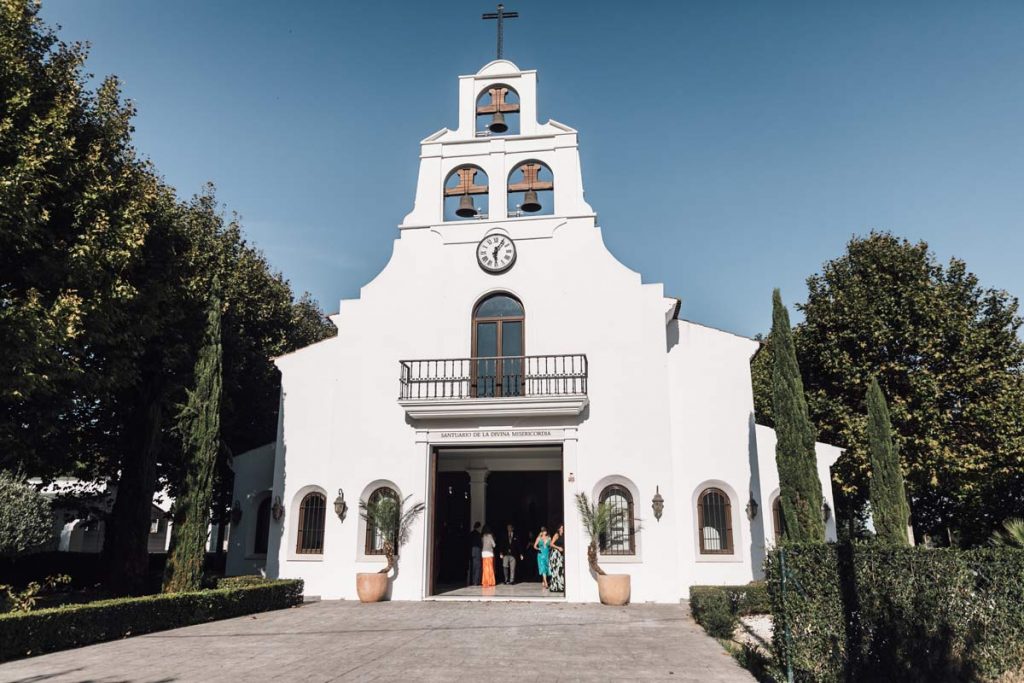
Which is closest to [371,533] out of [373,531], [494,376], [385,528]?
[373,531]

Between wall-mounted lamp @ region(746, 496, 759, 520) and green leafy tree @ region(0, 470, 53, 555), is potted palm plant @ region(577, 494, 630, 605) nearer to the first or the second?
wall-mounted lamp @ region(746, 496, 759, 520)

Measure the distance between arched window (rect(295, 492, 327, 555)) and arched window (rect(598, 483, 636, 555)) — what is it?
24.4 feet

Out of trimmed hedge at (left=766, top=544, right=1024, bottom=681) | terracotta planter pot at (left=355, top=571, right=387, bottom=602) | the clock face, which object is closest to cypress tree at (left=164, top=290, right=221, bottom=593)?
terracotta planter pot at (left=355, top=571, right=387, bottom=602)

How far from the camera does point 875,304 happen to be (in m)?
23.2

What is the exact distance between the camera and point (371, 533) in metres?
18.0

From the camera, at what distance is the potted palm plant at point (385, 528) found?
1692cm

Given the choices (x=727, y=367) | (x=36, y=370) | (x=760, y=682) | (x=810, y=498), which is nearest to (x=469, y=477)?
(x=727, y=367)

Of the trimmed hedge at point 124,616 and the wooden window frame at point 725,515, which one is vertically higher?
the wooden window frame at point 725,515

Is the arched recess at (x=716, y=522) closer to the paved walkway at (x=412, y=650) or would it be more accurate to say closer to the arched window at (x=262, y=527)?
the paved walkway at (x=412, y=650)

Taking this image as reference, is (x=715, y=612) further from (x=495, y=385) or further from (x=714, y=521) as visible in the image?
(x=495, y=385)

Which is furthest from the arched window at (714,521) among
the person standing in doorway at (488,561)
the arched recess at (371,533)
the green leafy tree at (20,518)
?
the green leafy tree at (20,518)

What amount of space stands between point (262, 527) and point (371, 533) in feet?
13.7

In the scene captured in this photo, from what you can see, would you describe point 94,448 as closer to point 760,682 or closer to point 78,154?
point 78,154

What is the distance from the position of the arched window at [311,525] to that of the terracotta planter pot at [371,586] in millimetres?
1995
